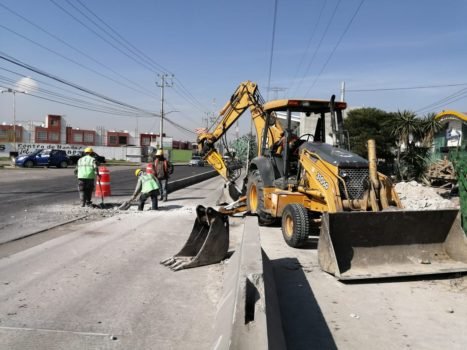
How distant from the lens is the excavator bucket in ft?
23.1

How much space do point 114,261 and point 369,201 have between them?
14.3 ft

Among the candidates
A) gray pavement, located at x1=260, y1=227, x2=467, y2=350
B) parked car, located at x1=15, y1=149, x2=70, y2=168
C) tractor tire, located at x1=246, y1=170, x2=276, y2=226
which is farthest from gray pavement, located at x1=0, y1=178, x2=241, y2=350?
parked car, located at x1=15, y1=149, x2=70, y2=168

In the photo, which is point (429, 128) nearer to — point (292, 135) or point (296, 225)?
point (292, 135)

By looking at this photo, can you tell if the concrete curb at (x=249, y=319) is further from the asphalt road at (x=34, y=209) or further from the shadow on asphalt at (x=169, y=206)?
the shadow on asphalt at (x=169, y=206)

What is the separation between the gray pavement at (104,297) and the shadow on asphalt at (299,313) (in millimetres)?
802

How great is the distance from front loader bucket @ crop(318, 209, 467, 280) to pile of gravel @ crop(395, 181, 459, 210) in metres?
7.86

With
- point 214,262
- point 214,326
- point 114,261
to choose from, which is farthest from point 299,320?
point 114,261

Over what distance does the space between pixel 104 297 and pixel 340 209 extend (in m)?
4.27

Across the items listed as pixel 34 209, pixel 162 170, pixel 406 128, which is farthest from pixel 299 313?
pixel 406 128

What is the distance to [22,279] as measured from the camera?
5.99 meters

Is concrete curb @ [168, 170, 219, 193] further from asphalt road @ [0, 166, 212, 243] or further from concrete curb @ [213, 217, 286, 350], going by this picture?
A: concrete curb @ [213, 217, 286, 350]

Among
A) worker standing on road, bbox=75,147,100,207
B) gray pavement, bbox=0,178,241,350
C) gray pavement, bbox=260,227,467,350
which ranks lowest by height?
gray pavement, bbox=0,178,241,350

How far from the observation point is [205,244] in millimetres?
7102

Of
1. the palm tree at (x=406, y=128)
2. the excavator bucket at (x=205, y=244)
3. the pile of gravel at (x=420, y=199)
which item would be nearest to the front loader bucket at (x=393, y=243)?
the excavator bucket at (x=205, y=244)
